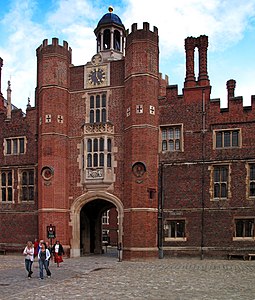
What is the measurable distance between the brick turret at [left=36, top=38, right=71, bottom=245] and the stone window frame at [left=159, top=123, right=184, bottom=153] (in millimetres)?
6269

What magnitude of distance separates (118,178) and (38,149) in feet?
19.6

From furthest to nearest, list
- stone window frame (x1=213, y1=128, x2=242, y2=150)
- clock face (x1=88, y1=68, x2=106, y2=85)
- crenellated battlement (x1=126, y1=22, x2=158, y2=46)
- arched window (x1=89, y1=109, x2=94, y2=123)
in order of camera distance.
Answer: clock face (x1=88, y1=68, x2=106, y2=85)
arched window (x1=89, y1=109, x2=94, y2=123)
crenellated battlement (x1=126, y1=22, x2=158, y2=46)
stone window frame (x1=213, y1=128, x2=242, y2=150)

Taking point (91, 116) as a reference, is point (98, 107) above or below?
above

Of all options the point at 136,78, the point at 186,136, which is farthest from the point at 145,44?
the point at 186,136

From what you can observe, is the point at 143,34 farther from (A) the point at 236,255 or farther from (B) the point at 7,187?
(A) the point at 236,255

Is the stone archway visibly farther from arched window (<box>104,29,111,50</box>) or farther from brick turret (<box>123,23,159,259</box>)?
arched window (<box>104,29,111,50</box>)

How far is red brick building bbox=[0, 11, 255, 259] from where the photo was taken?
88.1ft

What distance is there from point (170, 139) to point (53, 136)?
7425 mm

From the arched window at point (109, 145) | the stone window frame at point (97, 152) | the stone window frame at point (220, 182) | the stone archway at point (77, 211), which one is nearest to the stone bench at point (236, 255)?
the stone window frame at point (220, 182)

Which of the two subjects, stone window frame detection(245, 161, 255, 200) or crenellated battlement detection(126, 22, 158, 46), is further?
crenellated battlement detection(126, 22, 158, 46)

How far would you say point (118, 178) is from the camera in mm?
28344

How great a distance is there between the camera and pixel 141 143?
27.4 m

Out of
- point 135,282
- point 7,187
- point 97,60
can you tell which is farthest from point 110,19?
point 135,282

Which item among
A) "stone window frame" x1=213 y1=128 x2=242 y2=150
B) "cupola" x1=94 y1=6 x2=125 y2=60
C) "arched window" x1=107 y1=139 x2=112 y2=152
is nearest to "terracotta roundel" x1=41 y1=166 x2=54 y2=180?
"arched window" x1=107 y1=139 x2=112 y2=152
